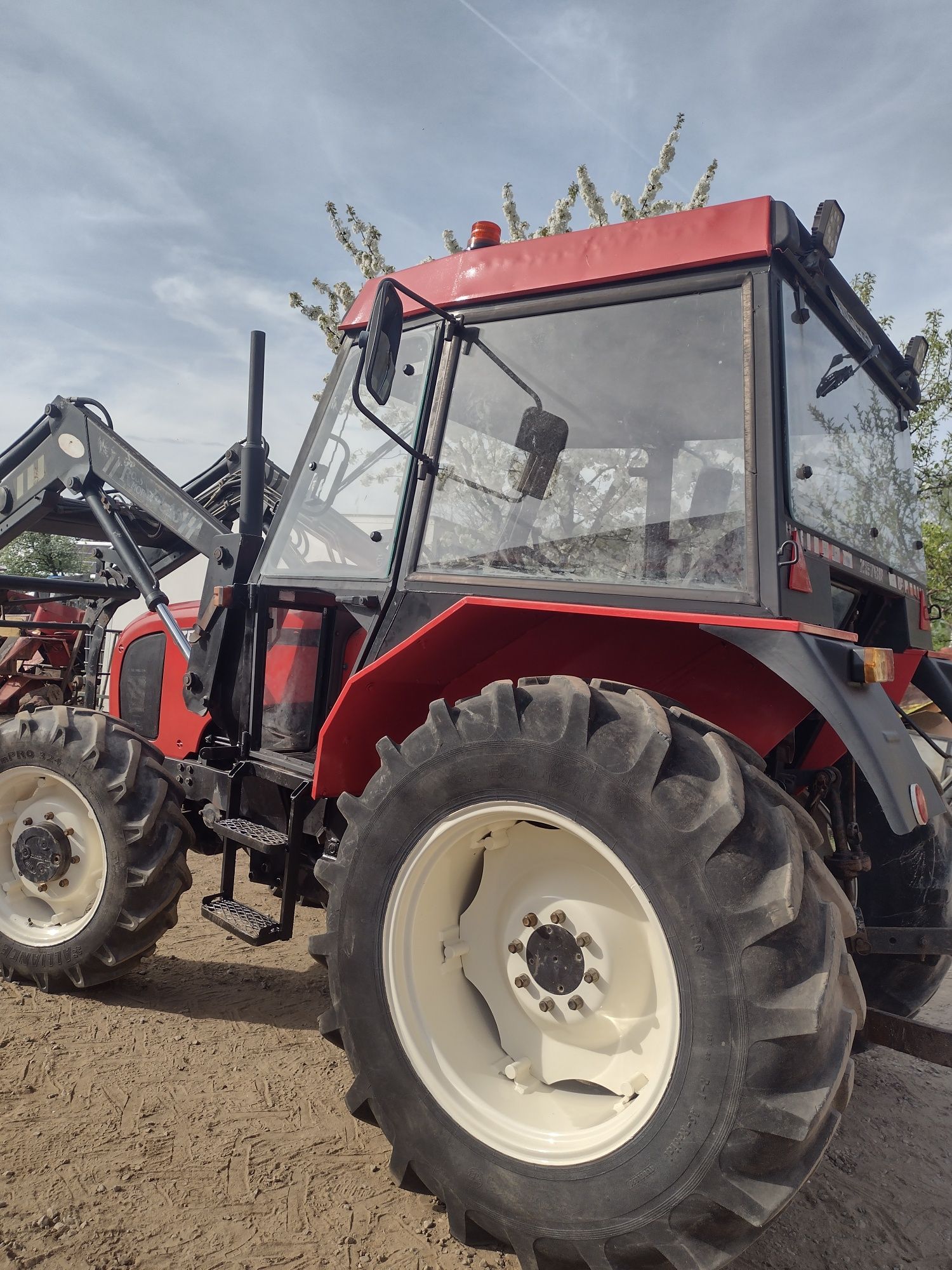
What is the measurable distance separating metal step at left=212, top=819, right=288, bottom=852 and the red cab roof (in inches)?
76.1

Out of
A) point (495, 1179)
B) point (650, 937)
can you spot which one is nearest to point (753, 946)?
point (650, 937)

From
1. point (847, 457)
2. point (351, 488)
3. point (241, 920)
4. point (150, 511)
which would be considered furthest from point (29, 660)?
point (847, 457)

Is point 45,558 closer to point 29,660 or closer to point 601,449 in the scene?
point 29,660

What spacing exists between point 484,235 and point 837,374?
1.25 metres

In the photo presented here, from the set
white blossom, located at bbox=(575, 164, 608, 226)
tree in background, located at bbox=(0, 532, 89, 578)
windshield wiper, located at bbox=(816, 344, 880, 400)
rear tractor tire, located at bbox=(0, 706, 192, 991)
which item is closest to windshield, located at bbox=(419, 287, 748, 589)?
windshield wiper, located at bbox=(816, 344, 880, 400)

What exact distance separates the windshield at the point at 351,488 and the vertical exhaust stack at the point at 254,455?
0.95 feet

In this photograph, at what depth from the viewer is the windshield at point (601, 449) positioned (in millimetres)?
2287

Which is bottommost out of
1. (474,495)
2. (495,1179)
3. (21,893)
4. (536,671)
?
(495,1179)

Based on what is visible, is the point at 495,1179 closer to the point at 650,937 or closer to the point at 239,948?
the point at 650,937

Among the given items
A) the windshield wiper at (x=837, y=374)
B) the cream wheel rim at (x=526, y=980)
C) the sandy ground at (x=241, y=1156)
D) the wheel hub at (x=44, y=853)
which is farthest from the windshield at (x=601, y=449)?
the wheel hub at (x=44, y=853)

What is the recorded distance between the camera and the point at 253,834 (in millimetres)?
3254

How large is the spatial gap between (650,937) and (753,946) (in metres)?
0.29

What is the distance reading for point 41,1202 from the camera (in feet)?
7.51

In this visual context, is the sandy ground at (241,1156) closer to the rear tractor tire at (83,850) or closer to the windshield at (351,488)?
the rear tractor tire at (83,850)
